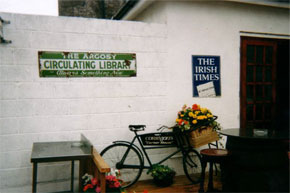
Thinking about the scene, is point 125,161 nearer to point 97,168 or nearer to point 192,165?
point 192,165

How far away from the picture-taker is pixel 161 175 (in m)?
4.41

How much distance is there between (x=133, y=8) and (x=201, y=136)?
304 cm

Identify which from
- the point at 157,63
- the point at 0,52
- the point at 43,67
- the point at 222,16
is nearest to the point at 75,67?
the point at 43,67

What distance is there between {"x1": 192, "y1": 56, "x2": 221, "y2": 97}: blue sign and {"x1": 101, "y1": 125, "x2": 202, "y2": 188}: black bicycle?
98 cm

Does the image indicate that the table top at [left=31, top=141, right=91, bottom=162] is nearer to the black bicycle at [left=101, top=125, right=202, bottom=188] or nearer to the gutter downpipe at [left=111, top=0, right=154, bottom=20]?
the black bicycle at [left=101, top=125, right=202, bottom=188]

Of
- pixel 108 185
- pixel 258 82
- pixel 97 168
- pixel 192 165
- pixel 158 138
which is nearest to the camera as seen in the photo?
pixel 97 168

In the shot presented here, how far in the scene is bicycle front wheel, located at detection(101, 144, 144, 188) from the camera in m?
4.40

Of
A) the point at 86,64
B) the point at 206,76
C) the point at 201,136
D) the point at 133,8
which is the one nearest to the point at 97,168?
the point at 86,64

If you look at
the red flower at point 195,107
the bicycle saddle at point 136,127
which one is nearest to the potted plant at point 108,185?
the bicycle saddle at point 136,127

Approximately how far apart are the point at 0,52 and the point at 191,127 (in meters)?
3.09

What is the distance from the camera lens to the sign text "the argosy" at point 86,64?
13.6 ft

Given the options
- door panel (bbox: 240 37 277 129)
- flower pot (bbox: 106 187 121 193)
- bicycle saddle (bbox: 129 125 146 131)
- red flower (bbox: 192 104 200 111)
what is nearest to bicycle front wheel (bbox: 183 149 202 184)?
red flower (bbox: 192 104 200 111)

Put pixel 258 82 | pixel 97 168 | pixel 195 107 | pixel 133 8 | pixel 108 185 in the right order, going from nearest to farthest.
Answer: pixel 97 168
pixel 108 185
pixel 195 107
pixel 258 82
pixel 133 8

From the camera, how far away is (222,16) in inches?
205
